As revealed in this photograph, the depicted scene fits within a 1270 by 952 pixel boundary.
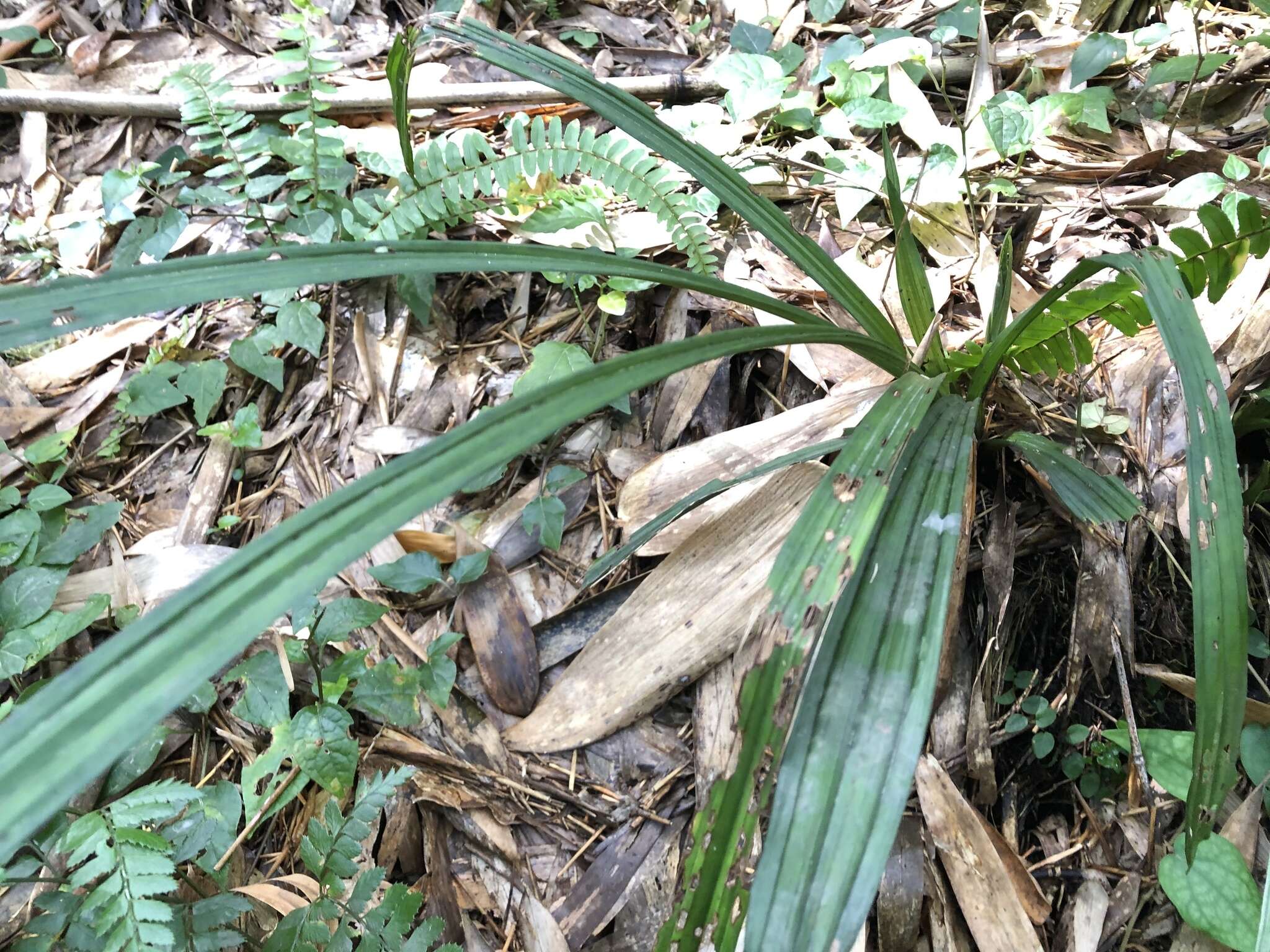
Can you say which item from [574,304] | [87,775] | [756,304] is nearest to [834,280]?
[756,304]

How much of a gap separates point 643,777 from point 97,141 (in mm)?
1638

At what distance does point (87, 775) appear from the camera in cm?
34

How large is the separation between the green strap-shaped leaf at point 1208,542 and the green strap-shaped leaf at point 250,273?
415mm

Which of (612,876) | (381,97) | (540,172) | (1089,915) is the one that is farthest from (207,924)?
(381,97)

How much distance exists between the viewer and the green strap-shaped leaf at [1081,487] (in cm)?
77

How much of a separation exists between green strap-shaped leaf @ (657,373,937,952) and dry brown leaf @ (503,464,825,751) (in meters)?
0.32

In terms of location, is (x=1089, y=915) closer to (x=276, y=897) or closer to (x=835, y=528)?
(x=835, y=528)

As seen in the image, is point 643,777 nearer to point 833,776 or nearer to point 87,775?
point 833,776

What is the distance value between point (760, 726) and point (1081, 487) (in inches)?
18.8

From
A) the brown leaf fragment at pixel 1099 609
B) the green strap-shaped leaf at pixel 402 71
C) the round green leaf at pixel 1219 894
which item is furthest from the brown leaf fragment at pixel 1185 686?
the green strap-shaped leaf at pixel 402 71

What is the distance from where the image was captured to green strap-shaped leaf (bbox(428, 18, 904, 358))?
886 mm

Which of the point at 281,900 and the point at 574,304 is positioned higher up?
the point at 574,304

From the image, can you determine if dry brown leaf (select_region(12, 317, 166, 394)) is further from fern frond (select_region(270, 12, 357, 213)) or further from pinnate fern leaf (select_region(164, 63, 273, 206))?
fern frond (select_region(270, 12, 357, 213))

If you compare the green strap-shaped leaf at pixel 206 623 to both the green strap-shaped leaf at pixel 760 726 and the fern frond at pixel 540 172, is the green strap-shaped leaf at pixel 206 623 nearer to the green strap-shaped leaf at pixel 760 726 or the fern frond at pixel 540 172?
the green strap-shaped leaf at pixel 760 726
